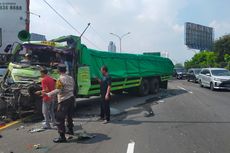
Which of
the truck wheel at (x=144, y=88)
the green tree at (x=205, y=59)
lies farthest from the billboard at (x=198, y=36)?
the truck wheel at (x=144, y=88)

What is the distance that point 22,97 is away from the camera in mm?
10461

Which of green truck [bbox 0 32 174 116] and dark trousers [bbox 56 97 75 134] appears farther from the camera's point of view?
green truck [bbox 0 32 174 116]

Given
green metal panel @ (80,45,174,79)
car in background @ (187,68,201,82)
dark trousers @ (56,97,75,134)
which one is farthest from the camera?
car in background @ (187,68,201,82)

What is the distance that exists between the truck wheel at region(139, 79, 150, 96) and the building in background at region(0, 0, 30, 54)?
838cm

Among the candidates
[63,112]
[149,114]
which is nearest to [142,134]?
[63,112]

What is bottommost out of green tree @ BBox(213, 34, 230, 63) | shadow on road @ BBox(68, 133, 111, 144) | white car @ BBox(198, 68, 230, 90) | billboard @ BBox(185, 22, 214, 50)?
shadow on road @ BBox(68, 133, 111, 144)

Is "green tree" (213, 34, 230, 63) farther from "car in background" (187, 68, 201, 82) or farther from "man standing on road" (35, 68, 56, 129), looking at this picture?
"man standing on road" (35, 68, 56, 129)

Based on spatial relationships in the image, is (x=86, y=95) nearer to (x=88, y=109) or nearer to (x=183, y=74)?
(x=88, y=109)

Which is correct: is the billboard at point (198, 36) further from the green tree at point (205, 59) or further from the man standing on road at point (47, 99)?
the man standing on road at point (47, 99)

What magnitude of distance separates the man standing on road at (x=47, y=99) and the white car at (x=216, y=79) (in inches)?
623

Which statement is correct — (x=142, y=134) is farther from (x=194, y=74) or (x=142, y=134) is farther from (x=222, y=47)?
(x=222, y=47)

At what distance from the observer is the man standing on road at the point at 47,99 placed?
352 inches

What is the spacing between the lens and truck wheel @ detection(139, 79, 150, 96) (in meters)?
18.6

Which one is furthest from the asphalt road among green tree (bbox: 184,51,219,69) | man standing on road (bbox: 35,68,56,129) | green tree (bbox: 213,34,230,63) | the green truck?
green tree (bbox: 184,51,219,69)
